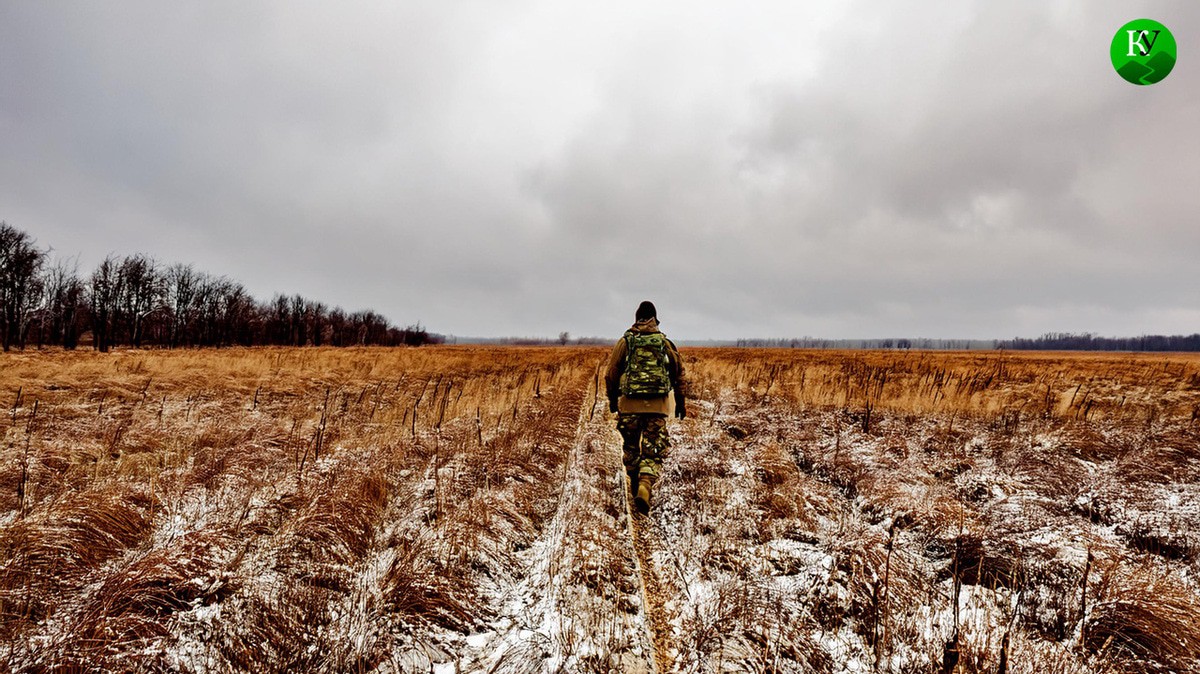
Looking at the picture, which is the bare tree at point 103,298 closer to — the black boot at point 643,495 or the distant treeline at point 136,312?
the distant treeline at point 136,312

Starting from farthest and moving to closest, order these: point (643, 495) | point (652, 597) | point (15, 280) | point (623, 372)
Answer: point (15, 280), point (623, 372), point (643, 495), point (652, 597)

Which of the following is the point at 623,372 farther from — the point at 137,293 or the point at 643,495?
the point at 137,293

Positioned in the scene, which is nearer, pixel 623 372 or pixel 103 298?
pixel 623 372

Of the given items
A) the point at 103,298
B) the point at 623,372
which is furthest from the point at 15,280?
the point at 623,372

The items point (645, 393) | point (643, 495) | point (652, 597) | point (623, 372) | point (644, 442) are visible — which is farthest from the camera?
point (623, 372)

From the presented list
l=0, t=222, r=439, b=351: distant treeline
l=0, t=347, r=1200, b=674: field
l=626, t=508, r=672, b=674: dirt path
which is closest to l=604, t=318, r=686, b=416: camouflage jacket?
l=0, t=347, r=1200, b=674: field

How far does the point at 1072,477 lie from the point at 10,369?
26176 mm

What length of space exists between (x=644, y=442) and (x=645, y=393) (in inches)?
24.5

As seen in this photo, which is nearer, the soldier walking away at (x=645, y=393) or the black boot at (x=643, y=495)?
the black boot at (x=643, y=495)

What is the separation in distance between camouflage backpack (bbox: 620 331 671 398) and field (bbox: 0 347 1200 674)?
127 cm

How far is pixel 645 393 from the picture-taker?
17.5 ft

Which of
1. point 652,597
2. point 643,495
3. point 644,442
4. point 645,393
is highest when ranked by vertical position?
point 645,393

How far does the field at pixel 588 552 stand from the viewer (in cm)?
243

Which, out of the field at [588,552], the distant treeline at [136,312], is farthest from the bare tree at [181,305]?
the field at [588,552]
